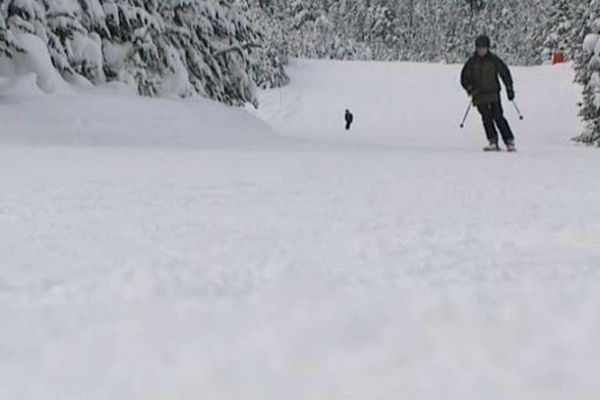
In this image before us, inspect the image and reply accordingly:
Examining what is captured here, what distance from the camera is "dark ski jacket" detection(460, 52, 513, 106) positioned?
32.9ft

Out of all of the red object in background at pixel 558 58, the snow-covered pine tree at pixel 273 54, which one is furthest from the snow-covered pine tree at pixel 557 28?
the snow-covered pine tree at pixel 273 54

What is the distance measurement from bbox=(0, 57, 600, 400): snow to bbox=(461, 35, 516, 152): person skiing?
3.16 meters

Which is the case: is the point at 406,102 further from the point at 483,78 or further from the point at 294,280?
the point at 294,280

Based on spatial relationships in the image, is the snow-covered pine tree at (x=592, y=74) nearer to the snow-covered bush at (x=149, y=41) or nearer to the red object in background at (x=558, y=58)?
the snow-covered bush at (x=149, y=41)

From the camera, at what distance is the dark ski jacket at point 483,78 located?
395 inches

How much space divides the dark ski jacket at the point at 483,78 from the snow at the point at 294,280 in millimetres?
3233

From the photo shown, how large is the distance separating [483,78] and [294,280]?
297 inches

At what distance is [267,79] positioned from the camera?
30891 mm

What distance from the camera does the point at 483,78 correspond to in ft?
33.0

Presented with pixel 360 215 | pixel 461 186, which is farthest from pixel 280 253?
pixel 461 186

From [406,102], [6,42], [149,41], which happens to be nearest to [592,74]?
[406,102]

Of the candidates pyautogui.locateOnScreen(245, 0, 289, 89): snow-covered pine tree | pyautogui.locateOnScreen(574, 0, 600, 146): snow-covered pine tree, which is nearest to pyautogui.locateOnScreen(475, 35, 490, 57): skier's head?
pyautogui.locateOnScreen(574, 0, 600, 146): snow-covered pine tree

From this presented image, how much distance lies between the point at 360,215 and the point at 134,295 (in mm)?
1772

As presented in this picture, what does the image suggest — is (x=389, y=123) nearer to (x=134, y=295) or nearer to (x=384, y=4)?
(x=134, y=295)
